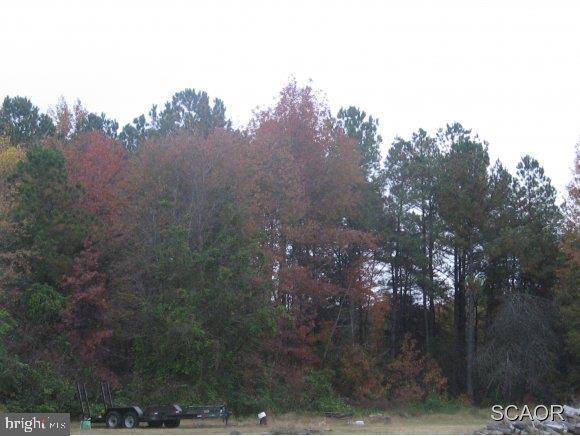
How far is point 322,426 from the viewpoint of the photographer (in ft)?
98.8

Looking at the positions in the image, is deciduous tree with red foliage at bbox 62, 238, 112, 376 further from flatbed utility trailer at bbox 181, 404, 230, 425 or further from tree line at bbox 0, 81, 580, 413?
flatbed utility trailer at bbox 181, 404, 230, 425

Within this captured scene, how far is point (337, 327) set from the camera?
143 feet

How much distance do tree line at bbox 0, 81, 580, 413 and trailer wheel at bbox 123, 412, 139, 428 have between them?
3.97 metres

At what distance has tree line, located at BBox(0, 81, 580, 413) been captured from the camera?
32219mm

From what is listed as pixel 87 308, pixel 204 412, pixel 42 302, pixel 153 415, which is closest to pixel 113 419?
pixel 153 415

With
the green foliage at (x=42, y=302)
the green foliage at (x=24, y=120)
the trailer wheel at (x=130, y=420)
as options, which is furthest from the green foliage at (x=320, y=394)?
the green foliage at (x=24, y=120)

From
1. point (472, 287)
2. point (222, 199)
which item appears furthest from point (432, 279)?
point (222, 199)

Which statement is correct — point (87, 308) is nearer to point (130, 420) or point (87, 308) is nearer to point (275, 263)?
point (130, 420)

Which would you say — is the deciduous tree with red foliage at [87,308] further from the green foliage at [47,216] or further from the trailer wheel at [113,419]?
the trailer wheel at [113,419]

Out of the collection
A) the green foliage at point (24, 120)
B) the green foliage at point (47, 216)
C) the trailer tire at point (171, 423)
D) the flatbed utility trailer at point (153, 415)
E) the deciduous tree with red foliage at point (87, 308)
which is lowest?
the trailer tire at point (171, 423)

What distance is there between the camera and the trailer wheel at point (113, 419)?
2823cm

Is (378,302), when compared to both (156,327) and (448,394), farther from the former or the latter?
(156,327)

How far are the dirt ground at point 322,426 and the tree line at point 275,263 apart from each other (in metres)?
2.05

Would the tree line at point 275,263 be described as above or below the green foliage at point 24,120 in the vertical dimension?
below
